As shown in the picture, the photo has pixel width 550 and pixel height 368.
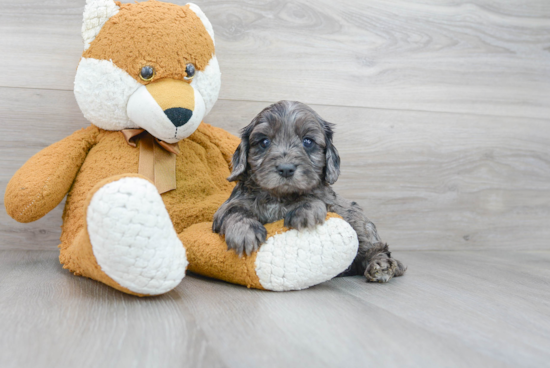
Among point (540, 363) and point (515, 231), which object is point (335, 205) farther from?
point (515, 231)

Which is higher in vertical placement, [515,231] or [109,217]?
[109,217]

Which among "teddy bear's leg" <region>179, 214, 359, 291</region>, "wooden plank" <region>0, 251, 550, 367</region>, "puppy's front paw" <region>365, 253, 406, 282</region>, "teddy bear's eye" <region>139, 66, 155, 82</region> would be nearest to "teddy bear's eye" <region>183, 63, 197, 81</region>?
"teddy bear's eye" <region>139, 66, 155, 82</region>

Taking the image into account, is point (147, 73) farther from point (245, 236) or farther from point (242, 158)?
point (245, 236)

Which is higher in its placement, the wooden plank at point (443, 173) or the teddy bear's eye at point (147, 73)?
the teddy bear's eye at point (147, 73)

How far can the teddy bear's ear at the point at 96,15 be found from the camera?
1.71 m

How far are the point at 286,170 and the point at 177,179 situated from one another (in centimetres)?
57

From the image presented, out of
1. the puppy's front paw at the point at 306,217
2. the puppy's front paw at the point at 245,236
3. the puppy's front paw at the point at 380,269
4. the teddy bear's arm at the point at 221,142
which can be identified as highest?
the teddy bear's arm at the point at 221,142

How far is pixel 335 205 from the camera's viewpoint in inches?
72.9

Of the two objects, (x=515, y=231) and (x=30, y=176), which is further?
(x=515, y=231)

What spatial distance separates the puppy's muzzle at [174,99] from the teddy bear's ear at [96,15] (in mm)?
303

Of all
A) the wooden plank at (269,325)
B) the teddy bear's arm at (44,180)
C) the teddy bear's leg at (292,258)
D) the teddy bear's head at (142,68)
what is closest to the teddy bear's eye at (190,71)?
the teddy bear's head at (142,68)

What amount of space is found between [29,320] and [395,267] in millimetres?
1348

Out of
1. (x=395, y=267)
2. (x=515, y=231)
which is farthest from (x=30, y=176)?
(x=515, y=231)

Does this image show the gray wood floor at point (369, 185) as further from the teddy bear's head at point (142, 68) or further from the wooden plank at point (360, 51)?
the teddy bear's head at point (142, 68)
